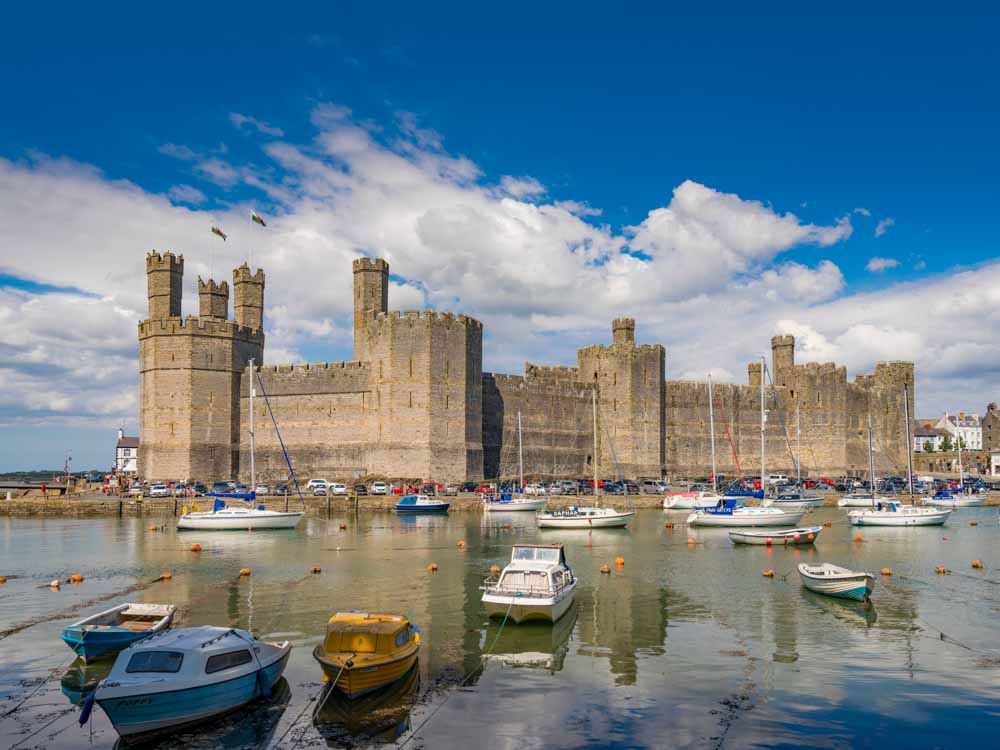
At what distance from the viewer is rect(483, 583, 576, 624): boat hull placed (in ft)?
64.3

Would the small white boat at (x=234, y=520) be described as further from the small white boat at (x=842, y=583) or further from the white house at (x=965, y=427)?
the white house at (x=965, y=427)

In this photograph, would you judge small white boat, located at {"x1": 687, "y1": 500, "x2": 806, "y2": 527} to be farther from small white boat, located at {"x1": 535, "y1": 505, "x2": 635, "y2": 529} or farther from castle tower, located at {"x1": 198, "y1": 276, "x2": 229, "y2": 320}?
castle tower, located at {"x1": 198, "y1": 276, "x2": 229, "y2": 320}

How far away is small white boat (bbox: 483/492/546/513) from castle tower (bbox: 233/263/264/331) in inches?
900

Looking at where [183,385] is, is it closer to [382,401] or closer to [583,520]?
[382,401]

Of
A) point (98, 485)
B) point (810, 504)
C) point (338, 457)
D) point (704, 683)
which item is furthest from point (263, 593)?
point (98, 485)

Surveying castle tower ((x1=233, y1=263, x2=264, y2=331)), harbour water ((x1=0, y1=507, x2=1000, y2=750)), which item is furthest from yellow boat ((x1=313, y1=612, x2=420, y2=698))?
castle tower ((x1=233, y1=263, x2=264, y2=331))

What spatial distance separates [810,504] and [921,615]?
3296 centimetres

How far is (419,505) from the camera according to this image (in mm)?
49906

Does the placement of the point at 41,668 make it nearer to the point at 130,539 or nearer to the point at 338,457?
the point at 130,539

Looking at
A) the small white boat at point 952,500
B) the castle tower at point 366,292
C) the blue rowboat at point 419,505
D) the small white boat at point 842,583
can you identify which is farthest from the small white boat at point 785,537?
the castle tower at point 366,292

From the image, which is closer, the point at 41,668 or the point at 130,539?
the point at 41,668

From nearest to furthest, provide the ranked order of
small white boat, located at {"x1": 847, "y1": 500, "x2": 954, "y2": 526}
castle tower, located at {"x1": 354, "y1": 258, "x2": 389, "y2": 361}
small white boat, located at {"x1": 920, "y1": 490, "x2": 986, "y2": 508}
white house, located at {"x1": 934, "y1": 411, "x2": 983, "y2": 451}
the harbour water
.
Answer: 1. the harbour water
2. small white boat, located at {"x1": 847, "y1": 500, "x2": 954, "y2": 526}
3. small white boat, located at {"x1": 920, "y1": 490, "x2": 986, "y2": 508}
4. castle tower, located at {"x1": 354, "y1": 258, "x2": 389, "y2": 361}
5. white house, located at {"x1": 934, "y1": 411, "x2": 983, "y2": 451}

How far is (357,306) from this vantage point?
208 ft

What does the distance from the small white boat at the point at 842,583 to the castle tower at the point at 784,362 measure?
55930 millimetres
